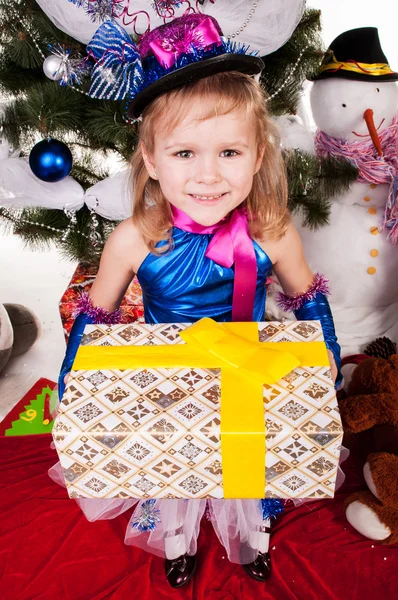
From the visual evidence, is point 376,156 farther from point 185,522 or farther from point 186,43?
point 185,522

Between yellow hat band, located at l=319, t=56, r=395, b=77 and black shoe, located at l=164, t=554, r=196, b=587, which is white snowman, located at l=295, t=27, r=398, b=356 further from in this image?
black shoe, located at l=164, t=554, r=196, b=587

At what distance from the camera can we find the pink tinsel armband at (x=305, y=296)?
112 centimetres

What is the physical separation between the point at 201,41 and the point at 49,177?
0.60 m

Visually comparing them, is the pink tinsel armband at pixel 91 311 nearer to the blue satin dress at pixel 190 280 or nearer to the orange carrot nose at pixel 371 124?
the blue satin dress at pixel 190 280

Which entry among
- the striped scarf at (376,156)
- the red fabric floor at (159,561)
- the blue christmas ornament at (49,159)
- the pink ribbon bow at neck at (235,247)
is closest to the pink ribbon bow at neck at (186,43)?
the pink ribbon bow at neck at (235,247)

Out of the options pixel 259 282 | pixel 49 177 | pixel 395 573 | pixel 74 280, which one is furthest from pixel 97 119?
pixel 395 573

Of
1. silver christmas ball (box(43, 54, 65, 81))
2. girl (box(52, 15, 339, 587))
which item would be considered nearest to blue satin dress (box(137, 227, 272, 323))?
girl (box(52, 15, 339, 587))

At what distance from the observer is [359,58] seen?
1350 millimetres

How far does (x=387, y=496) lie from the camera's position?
1.07 m

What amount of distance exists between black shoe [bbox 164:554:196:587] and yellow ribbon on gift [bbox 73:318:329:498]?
1.18 ft

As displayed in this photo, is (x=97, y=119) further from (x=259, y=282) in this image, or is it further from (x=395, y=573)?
(x=395, y=573)

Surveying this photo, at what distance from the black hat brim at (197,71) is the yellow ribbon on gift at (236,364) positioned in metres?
0.36

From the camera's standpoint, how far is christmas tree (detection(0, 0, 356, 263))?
126cm

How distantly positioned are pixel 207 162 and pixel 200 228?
0.55 feet
